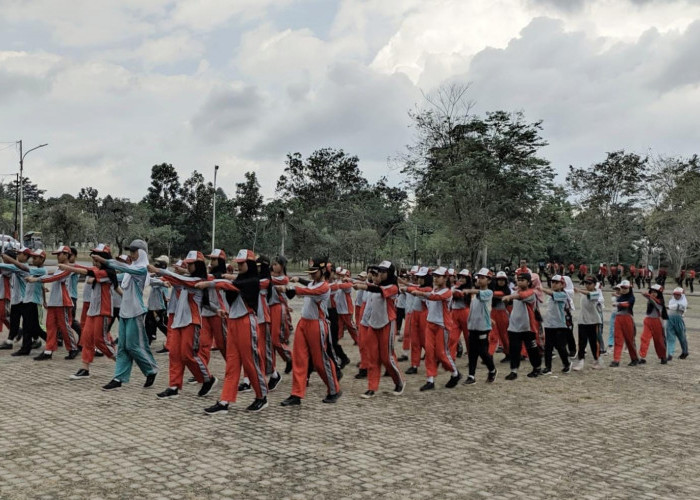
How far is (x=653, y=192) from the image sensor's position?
48062mm

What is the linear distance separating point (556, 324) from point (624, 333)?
175 cm

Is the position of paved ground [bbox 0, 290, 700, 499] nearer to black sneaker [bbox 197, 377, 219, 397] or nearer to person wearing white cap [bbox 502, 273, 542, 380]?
black sneaker [bbox 197, 377, 219, 397]

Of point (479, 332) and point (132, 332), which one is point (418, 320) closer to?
point (479, 332)

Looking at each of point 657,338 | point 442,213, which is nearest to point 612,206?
point 442,213

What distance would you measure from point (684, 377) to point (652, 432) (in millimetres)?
4069

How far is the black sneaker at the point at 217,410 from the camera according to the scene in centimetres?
699

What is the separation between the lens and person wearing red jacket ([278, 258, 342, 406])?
758 centimetres

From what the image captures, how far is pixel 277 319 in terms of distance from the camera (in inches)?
373

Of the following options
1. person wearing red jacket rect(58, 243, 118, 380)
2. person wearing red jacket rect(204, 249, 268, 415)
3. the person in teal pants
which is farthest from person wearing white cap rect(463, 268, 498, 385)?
person wearing red jacket rect(58, 243, 118, 380)

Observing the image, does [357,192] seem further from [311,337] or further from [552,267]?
[311,337]

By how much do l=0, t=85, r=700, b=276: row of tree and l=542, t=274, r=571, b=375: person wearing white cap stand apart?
59.1ft

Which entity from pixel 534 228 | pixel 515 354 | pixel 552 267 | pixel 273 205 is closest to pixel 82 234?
pixel 273 205

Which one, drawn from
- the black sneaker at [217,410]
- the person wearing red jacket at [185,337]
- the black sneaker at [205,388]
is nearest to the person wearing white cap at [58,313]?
the person wearing red jacket at [185,337]

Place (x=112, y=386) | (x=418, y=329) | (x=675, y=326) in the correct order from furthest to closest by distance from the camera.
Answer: (x=675, y=326)
(x=418, y=329)
(x=112, y=386)
